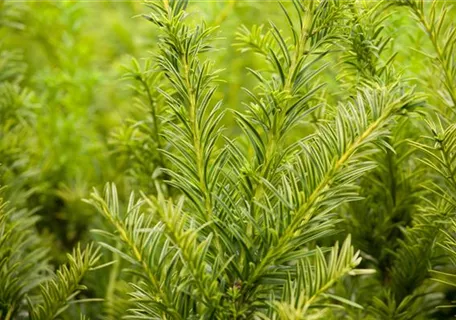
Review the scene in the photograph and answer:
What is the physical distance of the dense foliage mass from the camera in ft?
0.97

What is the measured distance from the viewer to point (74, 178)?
0.64 m

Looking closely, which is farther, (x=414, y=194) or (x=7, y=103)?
(x=7, y=103)

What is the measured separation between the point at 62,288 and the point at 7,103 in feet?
0.85

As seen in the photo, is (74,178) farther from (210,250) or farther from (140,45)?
(210,250)

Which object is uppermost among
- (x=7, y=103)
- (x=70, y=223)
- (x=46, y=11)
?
(x=46, y=11)

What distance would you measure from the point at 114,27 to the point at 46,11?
15cm

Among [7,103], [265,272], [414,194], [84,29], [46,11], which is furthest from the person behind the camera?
[84,29]

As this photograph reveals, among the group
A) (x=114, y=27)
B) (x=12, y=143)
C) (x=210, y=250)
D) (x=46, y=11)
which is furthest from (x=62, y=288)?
(x=114, y=27)

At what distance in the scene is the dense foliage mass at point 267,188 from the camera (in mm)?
296

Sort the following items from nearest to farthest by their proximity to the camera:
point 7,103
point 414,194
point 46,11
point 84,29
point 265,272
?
1. point 265,272
2. point 414,194
3. point 7,103
4. point 46,11
5. point 84,29

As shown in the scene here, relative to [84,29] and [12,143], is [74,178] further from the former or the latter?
[84,29]

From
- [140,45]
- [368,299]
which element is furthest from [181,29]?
[140,45]

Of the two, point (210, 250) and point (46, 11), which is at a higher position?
point (46, 11)

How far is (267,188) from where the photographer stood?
33 centimetres
